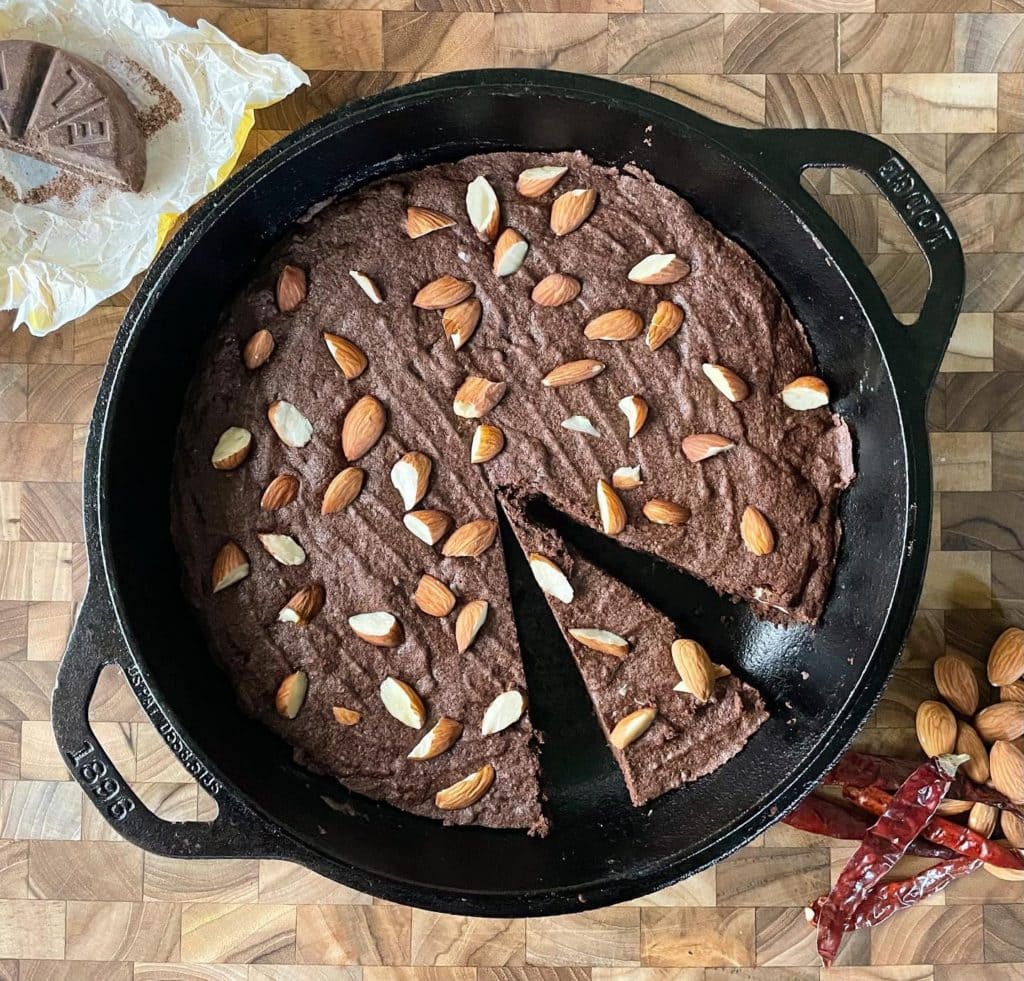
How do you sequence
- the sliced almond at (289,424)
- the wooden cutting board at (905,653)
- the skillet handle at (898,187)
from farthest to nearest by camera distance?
the wooden cutting board at (905,653) < the sliced almond at (289,424) < the skillet handle at (898,187)

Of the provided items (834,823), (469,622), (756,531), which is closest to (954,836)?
(834,823)

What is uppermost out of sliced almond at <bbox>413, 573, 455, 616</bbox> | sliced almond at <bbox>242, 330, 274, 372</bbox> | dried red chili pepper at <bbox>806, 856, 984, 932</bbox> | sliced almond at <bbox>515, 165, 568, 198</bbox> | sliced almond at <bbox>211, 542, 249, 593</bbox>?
sliced almond at <bbox>515, 165, 568, 198</bbox>

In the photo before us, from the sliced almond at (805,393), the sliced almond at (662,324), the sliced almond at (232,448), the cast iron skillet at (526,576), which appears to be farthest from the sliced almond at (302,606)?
the sliced almond at (805,393)

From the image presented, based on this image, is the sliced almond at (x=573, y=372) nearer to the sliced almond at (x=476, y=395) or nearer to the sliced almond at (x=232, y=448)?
the sliced almond at (x=476, y=395)

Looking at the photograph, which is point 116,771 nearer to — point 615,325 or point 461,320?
point 461,320

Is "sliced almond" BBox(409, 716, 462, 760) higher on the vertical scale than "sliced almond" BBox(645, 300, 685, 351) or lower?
lower

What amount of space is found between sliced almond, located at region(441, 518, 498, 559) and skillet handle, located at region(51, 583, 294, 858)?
70 centimetres

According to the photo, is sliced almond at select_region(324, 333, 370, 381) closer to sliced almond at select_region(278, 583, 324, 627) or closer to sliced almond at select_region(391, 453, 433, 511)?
sliced almond at select_region(391, 453, 433, 511)

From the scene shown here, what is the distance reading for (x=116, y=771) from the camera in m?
2.02

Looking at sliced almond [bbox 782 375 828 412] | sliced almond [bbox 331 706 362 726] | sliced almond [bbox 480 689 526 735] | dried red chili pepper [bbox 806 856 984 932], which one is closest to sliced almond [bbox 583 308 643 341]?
sliced almond [bbox 782 375 828 412]

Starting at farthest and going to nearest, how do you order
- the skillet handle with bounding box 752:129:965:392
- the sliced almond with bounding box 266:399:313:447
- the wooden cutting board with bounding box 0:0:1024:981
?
the wooden cutting board with bounding box 0:0:1024:981, the sliced almond with bounding box 266:399:313:447, the skillet handle with bounding box 752:129:965:392

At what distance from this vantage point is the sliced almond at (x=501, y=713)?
229 centimetres

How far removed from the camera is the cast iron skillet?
1995 millimetres

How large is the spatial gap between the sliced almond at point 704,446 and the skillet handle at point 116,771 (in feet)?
3.99
